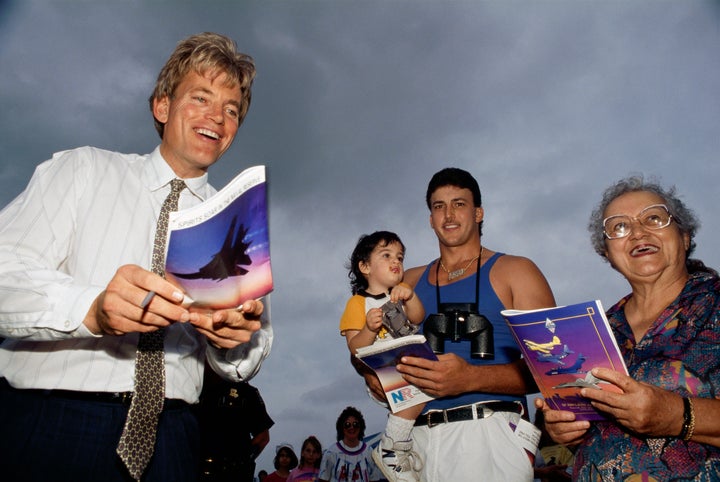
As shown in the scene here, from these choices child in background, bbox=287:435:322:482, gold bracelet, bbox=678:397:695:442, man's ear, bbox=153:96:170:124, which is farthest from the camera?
child in background, bbox=287:435:322:482

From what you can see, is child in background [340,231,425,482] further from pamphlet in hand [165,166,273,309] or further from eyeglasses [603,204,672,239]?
pamphlet in hand [165,166,273,309]

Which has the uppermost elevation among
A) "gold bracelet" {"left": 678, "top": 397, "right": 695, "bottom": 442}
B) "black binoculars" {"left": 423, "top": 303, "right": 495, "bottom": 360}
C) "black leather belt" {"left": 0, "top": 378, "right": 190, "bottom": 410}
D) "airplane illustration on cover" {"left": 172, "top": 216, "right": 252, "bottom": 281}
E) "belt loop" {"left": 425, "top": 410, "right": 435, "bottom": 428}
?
"black binoculars" {"left": 423, "top": 303, "right": 495, "bottom": 360}

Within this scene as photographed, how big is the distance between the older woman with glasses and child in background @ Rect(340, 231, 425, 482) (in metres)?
0.91

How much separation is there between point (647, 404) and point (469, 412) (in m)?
1.12

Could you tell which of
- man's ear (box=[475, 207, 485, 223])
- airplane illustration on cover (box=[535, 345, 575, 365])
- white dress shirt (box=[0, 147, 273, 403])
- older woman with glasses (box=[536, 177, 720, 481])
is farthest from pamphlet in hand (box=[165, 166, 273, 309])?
man's ear (box=[475, 207, 485, 223])

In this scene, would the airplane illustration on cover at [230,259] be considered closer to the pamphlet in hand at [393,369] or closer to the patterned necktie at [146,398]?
the patterned necktie at [146,398]

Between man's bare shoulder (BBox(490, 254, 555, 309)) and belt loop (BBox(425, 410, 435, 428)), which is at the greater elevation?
man's bare shoulder (BBox(490, 254, 555, 309))

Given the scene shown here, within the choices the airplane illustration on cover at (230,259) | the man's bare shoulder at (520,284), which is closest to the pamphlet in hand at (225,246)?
the airplane illustration on cover at (230,259)

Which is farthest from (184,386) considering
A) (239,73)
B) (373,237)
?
(373,237)

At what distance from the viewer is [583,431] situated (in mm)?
2252

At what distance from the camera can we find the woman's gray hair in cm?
263

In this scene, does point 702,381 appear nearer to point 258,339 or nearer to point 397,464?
point 397,464

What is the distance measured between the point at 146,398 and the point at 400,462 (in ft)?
5.57

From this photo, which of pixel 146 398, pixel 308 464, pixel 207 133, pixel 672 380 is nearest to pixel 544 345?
pixel 672 380
